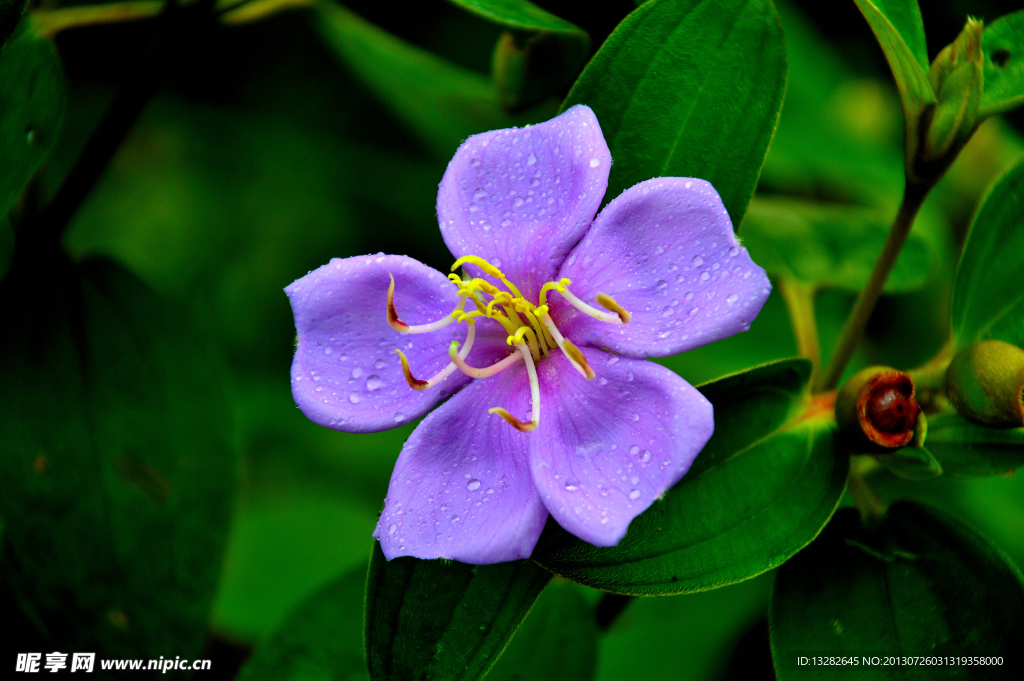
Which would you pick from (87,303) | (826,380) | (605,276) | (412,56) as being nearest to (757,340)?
(826,380)

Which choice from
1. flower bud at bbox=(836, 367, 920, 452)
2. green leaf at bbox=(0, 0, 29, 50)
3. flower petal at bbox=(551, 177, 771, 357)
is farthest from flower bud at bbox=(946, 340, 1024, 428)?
green leaf at bbox=(0, 0, 29, 50)

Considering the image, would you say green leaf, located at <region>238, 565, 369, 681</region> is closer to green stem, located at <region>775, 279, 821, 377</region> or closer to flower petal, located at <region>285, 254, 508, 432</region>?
flower petal, located at <region>285, 254, 508, 432</region>

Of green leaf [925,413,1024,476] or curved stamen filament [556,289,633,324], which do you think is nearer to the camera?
curved stamen filament [556,289,633,324]

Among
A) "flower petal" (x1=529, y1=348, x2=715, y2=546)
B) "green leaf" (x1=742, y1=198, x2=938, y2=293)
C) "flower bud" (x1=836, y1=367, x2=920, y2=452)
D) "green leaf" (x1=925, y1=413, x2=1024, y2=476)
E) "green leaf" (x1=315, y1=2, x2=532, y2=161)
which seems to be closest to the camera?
"flower petal" (x1=529, y1=348, x2=715, y2=546)

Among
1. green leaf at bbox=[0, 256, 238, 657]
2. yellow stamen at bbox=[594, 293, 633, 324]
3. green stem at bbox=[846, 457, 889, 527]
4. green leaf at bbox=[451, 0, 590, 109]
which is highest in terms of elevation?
green leaf at bbox=[451, 0, 590, 109]

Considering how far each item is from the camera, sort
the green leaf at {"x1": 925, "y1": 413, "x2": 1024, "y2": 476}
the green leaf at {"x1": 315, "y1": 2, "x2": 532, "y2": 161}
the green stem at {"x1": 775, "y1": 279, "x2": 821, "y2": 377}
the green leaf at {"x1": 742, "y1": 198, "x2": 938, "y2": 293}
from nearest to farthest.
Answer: the green leaf at {"x1": 925, "y1": 413, "x2": 1024, "y2": 476} → the green stem at {"x1": 775, "y1": 279, "x2": 821, "y2": 377} → the green leaf at {"x1": 742, "y1": 198, "x2": 938, "y2": 293} → the green leaf at {"x1": 315, "y1": 2, "x2": 532, "y2": 161}

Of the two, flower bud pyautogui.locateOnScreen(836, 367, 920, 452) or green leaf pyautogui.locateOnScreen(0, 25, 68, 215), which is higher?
green leaf pyautogui.locateOnScreen(0, 25, 68, 215)

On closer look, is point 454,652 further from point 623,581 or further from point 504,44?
point 504,44
